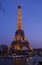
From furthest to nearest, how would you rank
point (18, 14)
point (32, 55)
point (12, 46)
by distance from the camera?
point (32, 55), point (12, 46), point (18, 14)

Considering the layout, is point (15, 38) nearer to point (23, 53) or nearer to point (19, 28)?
point (19, 28)

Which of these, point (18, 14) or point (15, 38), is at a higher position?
point (18, 14)

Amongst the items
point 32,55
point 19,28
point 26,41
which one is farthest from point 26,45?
point 32,55

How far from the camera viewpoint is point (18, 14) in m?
73.6

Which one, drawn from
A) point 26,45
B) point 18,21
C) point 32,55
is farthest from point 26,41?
point 32,55

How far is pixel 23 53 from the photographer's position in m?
103

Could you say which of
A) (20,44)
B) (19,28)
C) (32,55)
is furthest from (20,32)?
(32,55)

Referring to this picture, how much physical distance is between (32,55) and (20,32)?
1136 inches

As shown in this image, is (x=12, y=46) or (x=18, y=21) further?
(x=12, y=46)

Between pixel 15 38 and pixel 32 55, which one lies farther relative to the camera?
pixel 32 55

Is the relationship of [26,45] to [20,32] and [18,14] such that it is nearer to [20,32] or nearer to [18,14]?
[20,32]

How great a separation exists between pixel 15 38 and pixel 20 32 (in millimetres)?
2589

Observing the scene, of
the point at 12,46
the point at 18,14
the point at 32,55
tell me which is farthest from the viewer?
the point at 32,55

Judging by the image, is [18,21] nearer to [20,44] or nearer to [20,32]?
[20,32]
